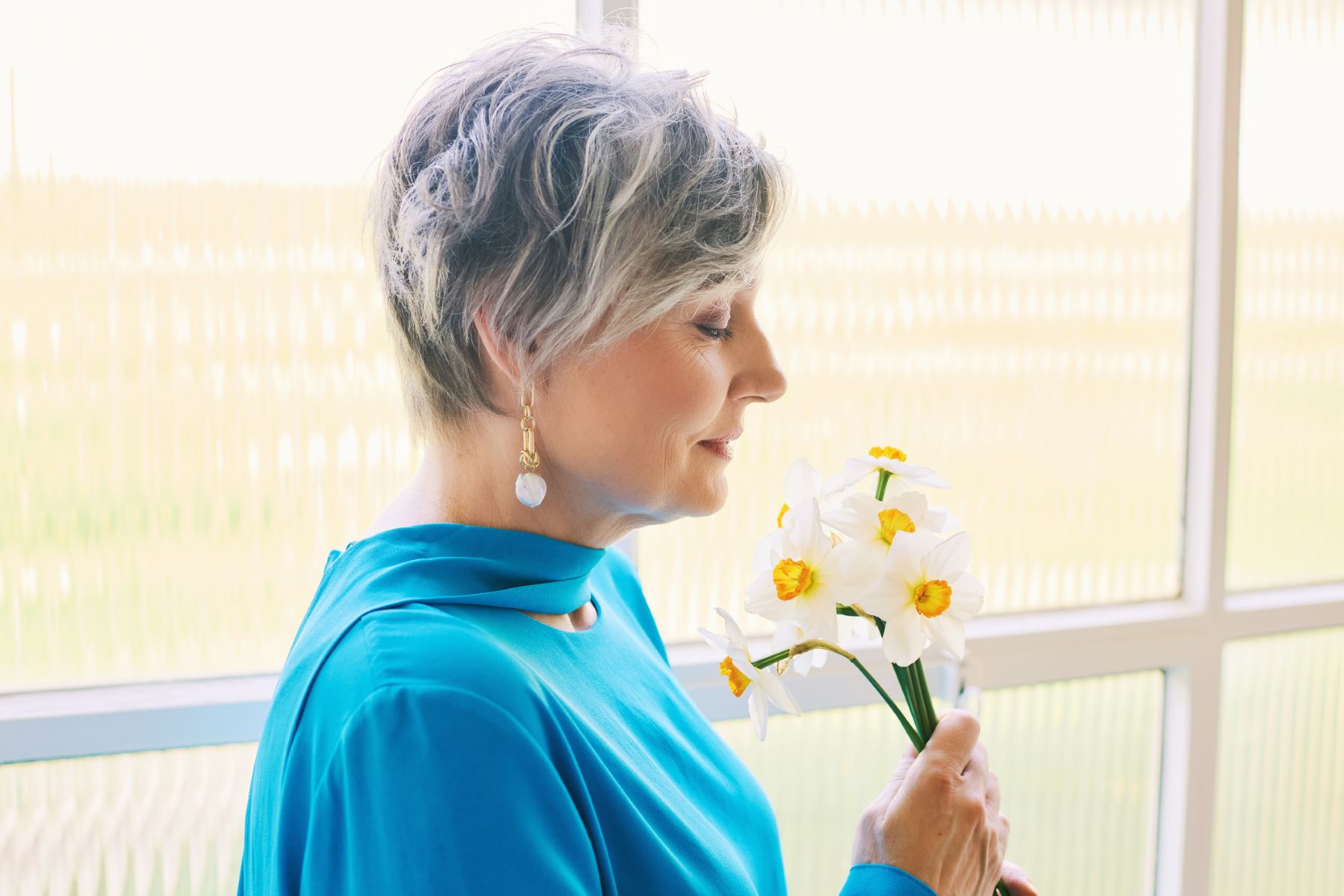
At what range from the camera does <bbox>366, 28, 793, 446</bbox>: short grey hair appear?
83 centimetres

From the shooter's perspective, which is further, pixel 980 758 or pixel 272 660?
pixel 272 660

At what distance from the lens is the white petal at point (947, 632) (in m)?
0.82

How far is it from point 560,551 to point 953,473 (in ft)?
2.75

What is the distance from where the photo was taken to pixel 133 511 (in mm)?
1189

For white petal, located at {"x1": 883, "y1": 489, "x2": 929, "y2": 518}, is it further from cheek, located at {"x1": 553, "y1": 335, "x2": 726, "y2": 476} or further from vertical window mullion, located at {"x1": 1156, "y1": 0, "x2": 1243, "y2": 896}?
vertical window mullion, located at {"x1": 1156, "y1": 0, "x2": 1243, "y2": 896}

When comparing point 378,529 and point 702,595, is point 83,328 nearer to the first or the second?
point 378,529

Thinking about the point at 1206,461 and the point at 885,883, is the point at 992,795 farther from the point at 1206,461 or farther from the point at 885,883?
the point at 1206,461

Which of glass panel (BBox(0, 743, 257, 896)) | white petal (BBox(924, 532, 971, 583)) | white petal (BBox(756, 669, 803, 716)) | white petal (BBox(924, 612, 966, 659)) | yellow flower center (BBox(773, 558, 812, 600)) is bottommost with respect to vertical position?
glass panel (BBox(0, 743, 257, 896))

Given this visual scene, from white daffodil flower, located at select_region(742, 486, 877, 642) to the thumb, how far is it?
0.61ft

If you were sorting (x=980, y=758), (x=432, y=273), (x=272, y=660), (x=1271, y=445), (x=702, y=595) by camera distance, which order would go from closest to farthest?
(x=432, y=273) → (x=980, y=758) → (x=272, y=660) → (x=702, y=595) → (x=1271, y=445)

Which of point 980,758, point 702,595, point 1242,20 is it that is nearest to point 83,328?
point 702,595

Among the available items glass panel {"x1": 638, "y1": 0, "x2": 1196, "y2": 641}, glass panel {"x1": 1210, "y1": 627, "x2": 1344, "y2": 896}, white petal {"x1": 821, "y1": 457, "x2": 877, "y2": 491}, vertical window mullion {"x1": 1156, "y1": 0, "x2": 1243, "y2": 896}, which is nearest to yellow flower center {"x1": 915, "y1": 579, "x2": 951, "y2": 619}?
white petal {"x1": 821, "y1": 457, "x2": 877, "y2": 491}

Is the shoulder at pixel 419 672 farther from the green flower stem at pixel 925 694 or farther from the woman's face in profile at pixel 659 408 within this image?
the green flower stem at pixel 925 694

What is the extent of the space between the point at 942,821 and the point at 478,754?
0.42 m
